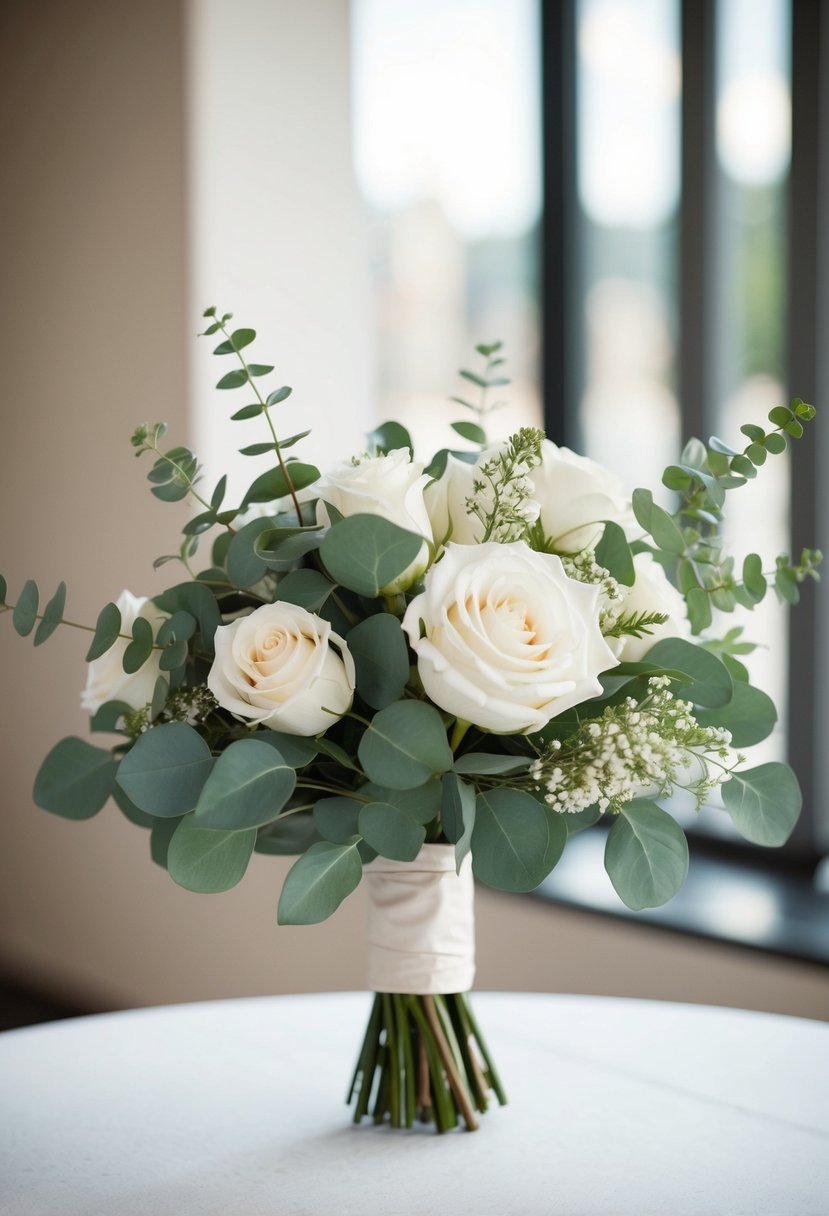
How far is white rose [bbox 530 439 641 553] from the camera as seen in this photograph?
792mm

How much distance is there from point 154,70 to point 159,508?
0.80 m

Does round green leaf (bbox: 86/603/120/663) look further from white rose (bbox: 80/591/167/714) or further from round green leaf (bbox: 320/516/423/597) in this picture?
round green leaf (bbox: 320/516/423/597)

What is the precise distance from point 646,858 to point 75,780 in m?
0.40

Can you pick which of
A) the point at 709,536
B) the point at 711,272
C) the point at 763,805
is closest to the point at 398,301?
the point at 711,272

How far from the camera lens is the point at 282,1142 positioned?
889 mm

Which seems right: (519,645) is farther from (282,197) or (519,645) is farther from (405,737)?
(282,197)

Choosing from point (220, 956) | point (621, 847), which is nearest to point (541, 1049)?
point (621, 847)

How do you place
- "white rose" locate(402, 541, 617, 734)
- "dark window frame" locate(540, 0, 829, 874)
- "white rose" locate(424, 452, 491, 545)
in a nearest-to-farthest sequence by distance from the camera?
"white rose" locate(402, 541, 617, 734), "white rose" locate(424, 452, 491, 545), "dark window frame" locate(540, 0, 829, 874)

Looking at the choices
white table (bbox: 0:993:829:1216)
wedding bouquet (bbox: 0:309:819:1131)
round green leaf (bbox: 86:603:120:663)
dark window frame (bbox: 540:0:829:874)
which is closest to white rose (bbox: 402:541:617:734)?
wedding bouquet (bbox: 0:309:819:1131)

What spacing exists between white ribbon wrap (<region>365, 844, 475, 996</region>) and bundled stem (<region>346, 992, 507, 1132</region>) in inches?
0.8

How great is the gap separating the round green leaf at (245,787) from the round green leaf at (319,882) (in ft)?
0.14

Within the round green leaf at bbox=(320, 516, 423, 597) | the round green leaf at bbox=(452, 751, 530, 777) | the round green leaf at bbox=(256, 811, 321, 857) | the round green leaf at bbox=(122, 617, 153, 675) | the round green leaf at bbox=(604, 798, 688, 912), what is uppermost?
the round green leaf at bbox=(320, 516, 423, 597)

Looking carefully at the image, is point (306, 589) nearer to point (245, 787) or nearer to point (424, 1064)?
point (245, 787)

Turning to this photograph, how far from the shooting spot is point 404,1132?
889mm
